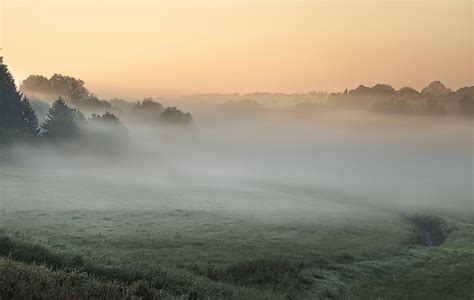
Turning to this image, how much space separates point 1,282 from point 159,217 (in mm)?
41057

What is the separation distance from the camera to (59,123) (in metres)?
114

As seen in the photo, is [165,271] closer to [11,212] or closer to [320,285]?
[320,285]

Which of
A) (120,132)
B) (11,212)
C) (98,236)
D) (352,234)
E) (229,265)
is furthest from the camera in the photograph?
(120,132)

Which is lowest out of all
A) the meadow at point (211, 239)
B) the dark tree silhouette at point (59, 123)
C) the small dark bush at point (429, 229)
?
the small dark bush at point (429, 229)

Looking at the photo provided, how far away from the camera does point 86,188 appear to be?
7094 centimetres

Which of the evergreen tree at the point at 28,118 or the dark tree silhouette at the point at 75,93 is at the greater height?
the dark tree silhouette at the point at 75,93

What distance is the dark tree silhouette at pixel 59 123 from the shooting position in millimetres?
113062

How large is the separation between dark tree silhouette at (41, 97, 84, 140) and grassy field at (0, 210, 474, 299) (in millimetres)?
67507

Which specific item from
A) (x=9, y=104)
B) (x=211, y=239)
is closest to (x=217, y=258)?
(x=211, y=239)

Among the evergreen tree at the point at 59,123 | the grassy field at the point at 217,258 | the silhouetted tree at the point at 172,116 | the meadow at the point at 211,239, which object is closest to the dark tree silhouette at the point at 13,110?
the evergreen tree at the point at 59,123

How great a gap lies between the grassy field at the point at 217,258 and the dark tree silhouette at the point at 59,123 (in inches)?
2658

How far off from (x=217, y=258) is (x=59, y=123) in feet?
307

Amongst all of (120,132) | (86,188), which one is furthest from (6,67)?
(86,188)

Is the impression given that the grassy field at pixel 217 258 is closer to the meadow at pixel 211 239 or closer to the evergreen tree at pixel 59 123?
the meadow at pixel 211 239
